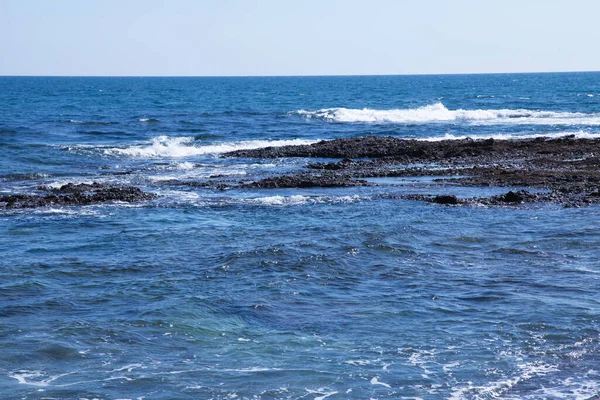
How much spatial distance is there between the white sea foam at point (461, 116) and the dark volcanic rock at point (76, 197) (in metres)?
32.2

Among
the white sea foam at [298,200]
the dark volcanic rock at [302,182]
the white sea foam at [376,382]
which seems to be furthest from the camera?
the dark volcanic rock at [302,182]

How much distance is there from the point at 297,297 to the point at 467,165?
55.1 ft

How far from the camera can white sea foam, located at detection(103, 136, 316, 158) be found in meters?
36.4

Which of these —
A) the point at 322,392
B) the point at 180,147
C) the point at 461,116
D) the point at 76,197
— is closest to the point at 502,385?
the point at 322,392

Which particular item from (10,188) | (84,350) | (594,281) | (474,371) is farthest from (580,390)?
(10,188)

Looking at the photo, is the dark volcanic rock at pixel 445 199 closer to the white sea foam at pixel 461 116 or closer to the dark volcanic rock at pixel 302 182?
the dark volcanic rock at pixel 302 182

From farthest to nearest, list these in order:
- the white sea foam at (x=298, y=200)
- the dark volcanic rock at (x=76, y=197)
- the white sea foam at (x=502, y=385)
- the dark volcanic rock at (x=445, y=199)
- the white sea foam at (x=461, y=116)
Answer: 1. the white sea foam at (x=461, y=116)
2. the white sea foam at (x=298, y=200)
3. the dark volcanic rock at (x=76, y=197)
4. the dark volcanic rock at (x=445, y=199)
5. the white sea foam at (x=502, y=385)

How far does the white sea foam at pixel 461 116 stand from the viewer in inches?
2057

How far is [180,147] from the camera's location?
38094mm

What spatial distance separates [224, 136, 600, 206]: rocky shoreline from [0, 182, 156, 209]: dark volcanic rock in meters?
3.80

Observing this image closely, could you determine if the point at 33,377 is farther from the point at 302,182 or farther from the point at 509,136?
the point at 509,136

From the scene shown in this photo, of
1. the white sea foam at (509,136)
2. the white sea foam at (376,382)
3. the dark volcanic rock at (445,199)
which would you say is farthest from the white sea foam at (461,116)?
the white sea foam at (376,382)

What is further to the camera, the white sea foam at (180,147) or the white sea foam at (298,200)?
the white sea foam at (180,147)

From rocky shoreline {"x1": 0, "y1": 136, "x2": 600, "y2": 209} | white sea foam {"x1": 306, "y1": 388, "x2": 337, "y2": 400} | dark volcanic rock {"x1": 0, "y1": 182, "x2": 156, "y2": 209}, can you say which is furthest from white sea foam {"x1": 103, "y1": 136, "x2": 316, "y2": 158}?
white sea foam {"x1": 306, "y1": 388, "x2": 337, "y2": 400}
